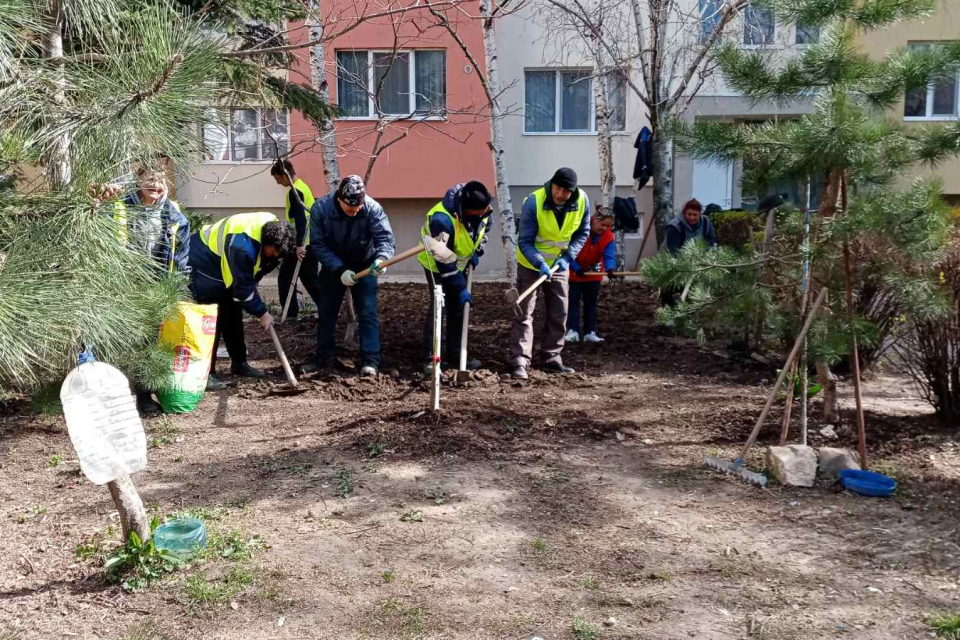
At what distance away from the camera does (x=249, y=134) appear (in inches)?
560

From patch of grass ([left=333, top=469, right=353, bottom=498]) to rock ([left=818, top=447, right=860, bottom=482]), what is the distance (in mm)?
2390

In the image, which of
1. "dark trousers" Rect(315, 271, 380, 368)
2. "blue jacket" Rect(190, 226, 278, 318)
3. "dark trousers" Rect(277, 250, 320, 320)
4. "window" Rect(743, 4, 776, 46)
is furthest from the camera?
"window" Rect(743, 4, 776, 46)

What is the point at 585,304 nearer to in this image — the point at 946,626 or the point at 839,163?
the point at 839,163

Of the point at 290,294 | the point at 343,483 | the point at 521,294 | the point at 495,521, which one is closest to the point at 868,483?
the point at 495,521

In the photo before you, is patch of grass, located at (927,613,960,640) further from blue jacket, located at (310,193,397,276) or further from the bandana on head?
the bandana on head

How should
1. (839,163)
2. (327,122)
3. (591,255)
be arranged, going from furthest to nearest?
(327,122), (591,255), (839,163)

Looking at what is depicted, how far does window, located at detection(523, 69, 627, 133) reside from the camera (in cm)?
1439

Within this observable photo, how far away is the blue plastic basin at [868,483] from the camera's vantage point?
405 cm

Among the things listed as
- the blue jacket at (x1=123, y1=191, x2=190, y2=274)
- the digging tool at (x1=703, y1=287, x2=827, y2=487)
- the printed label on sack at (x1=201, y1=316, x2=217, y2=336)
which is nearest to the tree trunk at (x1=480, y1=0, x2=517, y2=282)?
the printed label on sack at (x1=201, y1=316, x2=217, y2=336)

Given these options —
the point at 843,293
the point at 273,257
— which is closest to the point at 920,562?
the point at 843,293

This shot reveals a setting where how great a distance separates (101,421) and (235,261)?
3333 mm

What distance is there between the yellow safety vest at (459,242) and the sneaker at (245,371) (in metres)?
1.57

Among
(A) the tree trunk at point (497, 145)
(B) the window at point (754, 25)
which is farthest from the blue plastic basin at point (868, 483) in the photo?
(B) the window at point (754, 25)

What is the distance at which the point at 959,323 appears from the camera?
15.3ft
